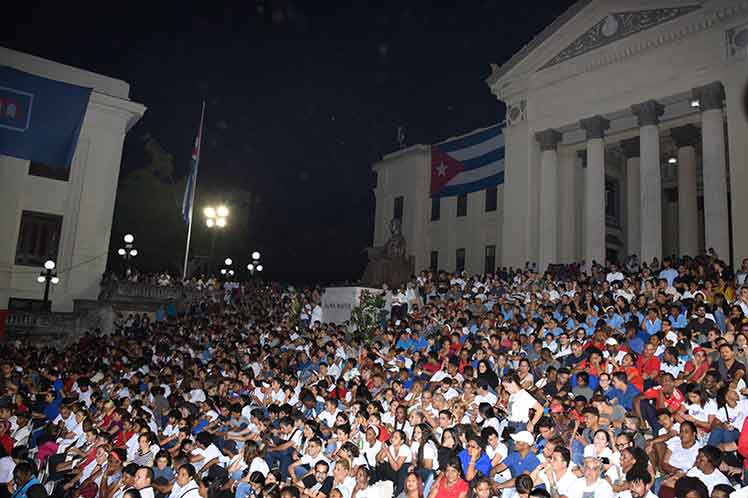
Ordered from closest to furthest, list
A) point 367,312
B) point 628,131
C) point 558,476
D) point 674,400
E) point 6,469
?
point 558,476 < point 674,400 < point 6,469 < point 367,312 < point 628,131

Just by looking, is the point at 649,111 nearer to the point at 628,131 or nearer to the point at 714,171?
the point at 628,131

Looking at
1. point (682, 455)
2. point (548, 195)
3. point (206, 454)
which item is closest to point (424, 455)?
point (682, 455)

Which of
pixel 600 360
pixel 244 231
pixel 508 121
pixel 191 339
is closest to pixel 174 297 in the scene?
pixel 191 339

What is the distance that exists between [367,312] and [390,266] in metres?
3.35

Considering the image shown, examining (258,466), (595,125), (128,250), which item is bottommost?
(258,466)

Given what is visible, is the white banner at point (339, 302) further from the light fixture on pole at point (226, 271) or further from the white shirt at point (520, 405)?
the light fixture on pole at point (226, 271)

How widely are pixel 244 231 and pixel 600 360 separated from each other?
53.8 metres

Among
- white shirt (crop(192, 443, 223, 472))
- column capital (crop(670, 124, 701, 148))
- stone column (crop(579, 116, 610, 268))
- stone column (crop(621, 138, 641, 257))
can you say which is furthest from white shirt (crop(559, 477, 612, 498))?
stone column (crop(621, 138, 641, 257))

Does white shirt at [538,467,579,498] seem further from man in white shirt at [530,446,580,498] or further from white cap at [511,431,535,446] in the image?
white cap at [511,431,535,446]

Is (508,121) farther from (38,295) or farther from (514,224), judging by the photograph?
(38,295)

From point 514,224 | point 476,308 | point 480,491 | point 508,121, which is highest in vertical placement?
point 508,121

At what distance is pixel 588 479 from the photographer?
657cm

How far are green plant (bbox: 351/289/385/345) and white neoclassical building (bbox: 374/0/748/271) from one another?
988 centimetres

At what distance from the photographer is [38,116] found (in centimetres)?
2355
